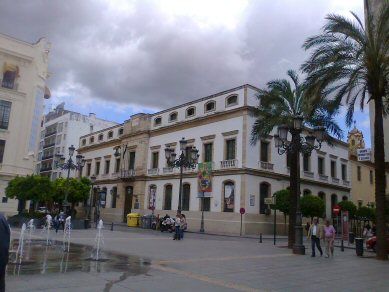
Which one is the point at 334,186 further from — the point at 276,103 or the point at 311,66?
the point at 311,66

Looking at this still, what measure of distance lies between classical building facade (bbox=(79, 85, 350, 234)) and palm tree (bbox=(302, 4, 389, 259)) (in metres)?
13.4

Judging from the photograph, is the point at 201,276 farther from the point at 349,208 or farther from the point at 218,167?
the point at 349,208

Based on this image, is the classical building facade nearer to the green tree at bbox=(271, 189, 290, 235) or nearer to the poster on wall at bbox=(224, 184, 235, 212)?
the poster on wall at bbox=(224, 184, 235, 212)

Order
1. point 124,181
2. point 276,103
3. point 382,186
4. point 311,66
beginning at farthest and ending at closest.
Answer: point 124,181, point 276,103, point 311,66, point 382,186

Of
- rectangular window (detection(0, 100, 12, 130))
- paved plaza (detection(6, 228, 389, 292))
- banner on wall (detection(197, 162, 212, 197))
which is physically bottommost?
paved plaza (detection(6, 228, 389, 292))

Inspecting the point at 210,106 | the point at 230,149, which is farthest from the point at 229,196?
the point at 210,106

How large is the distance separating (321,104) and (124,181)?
33817 mm

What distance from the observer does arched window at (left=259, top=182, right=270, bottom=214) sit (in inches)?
1446

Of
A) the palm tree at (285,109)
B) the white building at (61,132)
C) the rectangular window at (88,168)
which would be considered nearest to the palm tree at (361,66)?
the palm tree at (285,109)

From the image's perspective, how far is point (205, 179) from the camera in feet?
126

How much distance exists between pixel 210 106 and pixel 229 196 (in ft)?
31.0

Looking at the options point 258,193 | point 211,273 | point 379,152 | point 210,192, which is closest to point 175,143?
point 210,192

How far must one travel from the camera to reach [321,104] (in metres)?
20.3

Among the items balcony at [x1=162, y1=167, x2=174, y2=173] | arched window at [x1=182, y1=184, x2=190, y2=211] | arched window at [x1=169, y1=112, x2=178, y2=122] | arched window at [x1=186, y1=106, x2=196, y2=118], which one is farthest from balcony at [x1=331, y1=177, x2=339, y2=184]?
arched window at [x1=169, y1=112, x2=178, y2=122]
